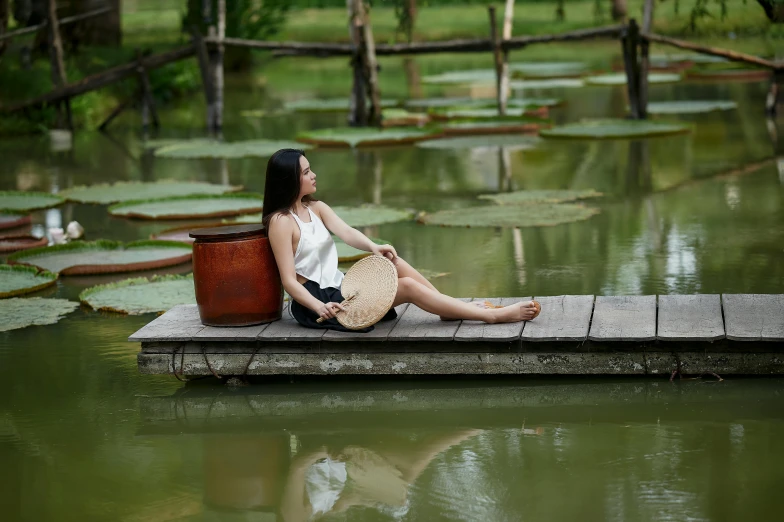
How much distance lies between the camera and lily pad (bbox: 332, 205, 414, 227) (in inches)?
315

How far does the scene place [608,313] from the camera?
4.67 metres

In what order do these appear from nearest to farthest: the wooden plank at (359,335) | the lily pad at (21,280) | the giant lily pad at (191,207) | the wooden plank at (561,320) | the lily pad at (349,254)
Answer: the wooden plank at (561,320) → the wooden plank at (359,335) → the lily pad at (21,280) → the lily pad at (349,254) → the giant lily pad at (191,207)

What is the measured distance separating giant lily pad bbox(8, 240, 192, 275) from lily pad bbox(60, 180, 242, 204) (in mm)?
2005

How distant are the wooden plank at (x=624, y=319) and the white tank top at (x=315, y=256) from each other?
1074mm

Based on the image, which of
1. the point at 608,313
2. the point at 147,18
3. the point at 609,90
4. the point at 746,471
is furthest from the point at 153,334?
the point at 147,18

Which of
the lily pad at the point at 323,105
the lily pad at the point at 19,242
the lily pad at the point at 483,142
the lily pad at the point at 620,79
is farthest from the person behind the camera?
the lily pad at the point at 620,79

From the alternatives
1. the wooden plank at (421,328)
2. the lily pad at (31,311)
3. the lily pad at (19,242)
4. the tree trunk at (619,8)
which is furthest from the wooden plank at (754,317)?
the tree trunk at (619,8)

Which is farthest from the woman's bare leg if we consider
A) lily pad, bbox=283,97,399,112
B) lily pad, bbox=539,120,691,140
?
lily pad, bbox=283,97,399,112

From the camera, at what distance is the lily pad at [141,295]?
588 centimetres

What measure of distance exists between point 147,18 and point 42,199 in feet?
103

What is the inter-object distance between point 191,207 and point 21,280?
7.94 ft

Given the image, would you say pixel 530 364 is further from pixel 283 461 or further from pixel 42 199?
pixel 42 199

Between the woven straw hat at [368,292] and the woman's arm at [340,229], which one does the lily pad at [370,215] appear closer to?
the woman's arm at [340,229]

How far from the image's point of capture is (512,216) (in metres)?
8.12
